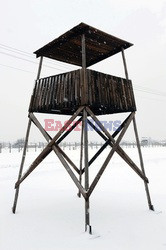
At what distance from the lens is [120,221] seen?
6.42m

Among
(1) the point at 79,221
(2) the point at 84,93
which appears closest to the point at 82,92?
(2) the point at 84,93

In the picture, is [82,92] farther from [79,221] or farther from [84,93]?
[79,221]

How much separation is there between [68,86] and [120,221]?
431 centimetres

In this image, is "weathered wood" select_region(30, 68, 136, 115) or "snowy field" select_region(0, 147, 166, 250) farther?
"weathered wood" select_region(30, 68, 136, 115)

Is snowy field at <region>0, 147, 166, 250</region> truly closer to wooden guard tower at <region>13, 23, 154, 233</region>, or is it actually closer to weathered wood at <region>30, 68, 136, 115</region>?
wooden guard tower at <region>13, 23, 154, 233</region>

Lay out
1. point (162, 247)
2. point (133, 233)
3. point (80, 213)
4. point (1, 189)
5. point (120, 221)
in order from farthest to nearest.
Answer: point (1, 189), point (80, 213), point (120, 221), point (133, 233), point (162, 247)

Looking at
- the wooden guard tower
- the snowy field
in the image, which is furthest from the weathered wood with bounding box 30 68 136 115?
the snowy field

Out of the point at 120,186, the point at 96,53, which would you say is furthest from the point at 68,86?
the point at 120,186

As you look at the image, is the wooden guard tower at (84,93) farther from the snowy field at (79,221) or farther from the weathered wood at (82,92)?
the snowy field at (79,221)

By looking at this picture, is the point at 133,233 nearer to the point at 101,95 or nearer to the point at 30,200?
the point at 101,95

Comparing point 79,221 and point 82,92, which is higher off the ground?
point 82,92


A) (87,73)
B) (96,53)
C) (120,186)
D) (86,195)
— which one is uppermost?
(96,53)

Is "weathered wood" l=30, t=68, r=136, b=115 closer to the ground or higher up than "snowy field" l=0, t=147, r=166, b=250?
higher up

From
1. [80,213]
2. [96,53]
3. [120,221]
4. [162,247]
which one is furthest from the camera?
[96,53]
